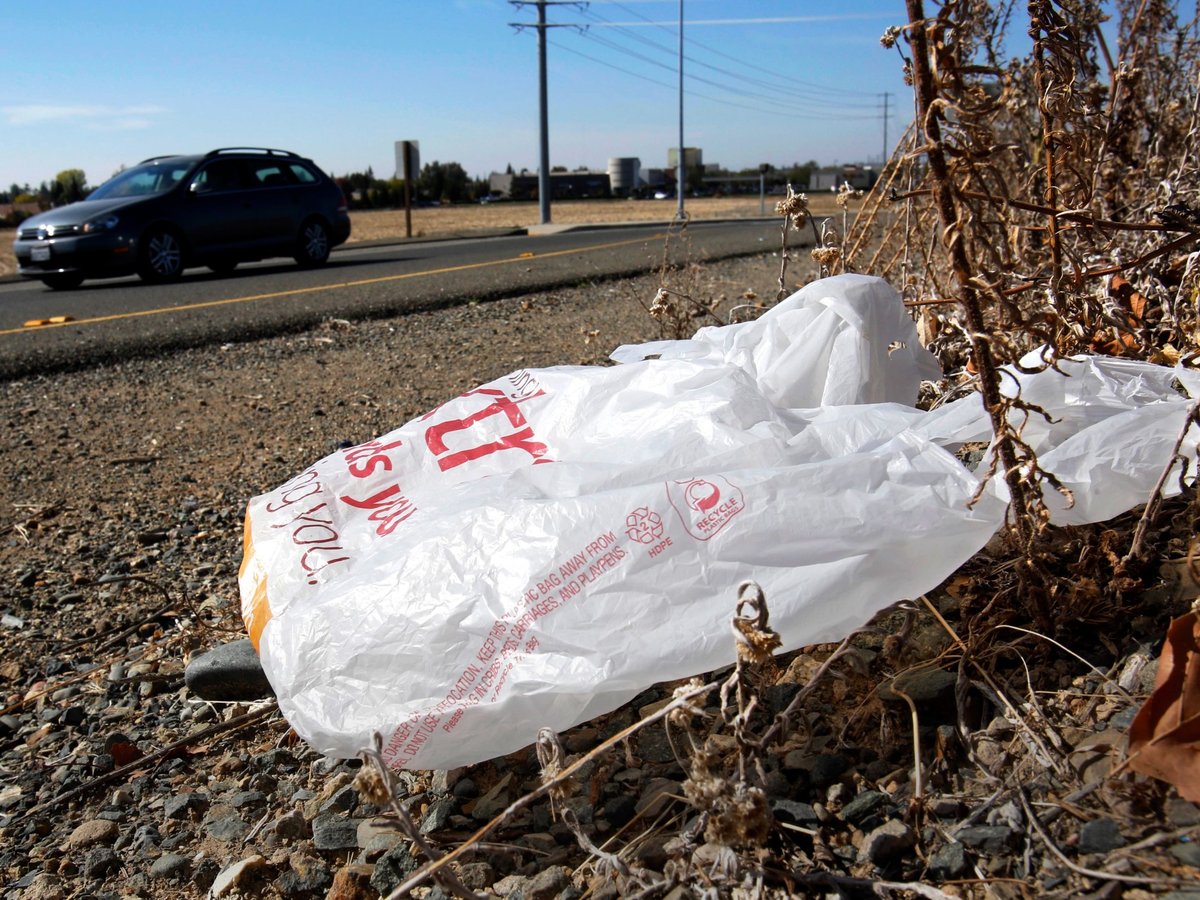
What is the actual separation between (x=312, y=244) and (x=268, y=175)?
32.2 inches

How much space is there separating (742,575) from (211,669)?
1134 mm

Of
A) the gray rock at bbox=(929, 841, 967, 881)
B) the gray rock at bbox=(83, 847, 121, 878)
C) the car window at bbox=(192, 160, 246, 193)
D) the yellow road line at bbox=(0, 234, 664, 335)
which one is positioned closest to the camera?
the gray rock at bbox=(929, 841, 967, 881)

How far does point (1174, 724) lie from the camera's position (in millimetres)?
1103

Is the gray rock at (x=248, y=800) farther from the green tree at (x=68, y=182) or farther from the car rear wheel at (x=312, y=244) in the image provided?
the green tree at (x=68, y=182)

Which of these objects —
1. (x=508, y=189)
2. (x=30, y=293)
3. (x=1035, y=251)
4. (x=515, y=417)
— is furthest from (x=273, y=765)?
(x=508, y=189)

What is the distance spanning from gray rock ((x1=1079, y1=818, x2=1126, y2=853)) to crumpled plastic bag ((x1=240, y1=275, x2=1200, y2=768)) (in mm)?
363

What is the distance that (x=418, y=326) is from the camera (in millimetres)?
5723

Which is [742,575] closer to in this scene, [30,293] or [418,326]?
[418,326]

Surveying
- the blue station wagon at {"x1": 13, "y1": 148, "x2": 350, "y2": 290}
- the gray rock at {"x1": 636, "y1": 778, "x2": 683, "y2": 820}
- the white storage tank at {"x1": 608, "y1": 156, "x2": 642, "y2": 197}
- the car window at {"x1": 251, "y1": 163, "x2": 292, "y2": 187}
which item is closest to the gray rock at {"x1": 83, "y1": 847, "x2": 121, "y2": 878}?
the gray rock at {"x1": 636, "y1": 778, "x2": 683, "y2": 820}

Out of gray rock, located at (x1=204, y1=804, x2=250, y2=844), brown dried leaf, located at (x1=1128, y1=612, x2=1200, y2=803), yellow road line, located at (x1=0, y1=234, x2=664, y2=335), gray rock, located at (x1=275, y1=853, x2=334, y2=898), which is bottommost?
gray rock, located at (x1=204, y1=804, x2=250, y2=844)

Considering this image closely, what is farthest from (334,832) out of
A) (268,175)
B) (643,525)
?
(268,175)

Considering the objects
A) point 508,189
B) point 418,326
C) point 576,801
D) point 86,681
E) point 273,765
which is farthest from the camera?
point 508,189

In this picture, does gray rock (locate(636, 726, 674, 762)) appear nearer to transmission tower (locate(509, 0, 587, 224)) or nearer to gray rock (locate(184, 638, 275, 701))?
gray rock (locate(184, 638, 275, 701))

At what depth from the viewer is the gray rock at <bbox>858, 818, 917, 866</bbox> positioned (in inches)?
46.5
